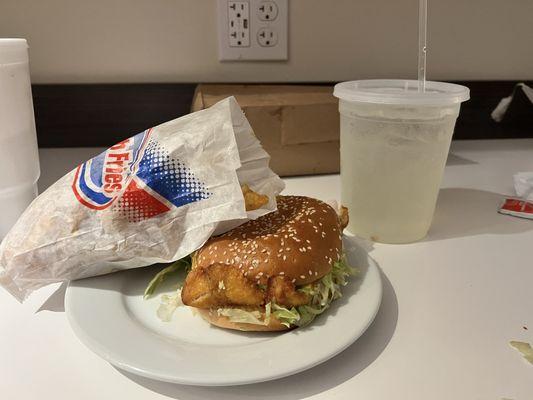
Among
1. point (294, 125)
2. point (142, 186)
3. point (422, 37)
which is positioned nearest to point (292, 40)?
point (294, 125)

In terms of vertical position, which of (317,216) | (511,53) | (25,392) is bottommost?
(25,392)

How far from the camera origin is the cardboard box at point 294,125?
104 centimetres

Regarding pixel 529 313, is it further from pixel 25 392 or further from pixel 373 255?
pixel 25 392

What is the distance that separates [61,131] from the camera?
4.28ft

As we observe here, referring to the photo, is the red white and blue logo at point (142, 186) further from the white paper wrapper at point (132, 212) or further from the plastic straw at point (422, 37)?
the plastic straw at point (422, 37)

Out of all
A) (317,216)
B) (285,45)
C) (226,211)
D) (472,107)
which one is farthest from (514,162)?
(226,211)

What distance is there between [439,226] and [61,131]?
937 millimetres

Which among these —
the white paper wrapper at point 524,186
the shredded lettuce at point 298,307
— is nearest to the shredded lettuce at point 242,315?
the shredded lettuce at point 298,307

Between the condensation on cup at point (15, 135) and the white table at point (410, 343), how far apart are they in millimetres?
178

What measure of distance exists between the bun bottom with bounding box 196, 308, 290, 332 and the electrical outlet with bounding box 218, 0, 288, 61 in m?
0.81

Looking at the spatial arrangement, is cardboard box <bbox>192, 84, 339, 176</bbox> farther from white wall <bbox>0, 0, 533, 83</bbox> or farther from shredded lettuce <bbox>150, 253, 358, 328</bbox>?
shredded lettuce <bbox>150, 253, 358, 328</bbox>

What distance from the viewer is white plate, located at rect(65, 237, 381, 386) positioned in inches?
20.0

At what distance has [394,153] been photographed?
79 cm

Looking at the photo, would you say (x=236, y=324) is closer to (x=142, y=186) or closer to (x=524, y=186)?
(x=142, y=186)
